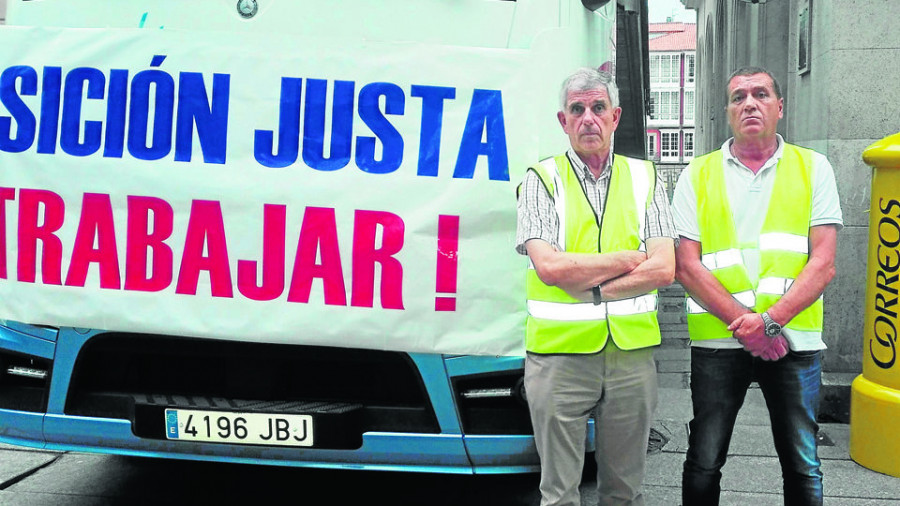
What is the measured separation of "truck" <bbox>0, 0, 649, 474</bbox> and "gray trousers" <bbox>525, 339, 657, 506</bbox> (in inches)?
17.6

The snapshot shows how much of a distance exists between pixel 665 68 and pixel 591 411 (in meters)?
90.7

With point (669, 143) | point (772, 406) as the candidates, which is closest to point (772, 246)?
point (772, 406)

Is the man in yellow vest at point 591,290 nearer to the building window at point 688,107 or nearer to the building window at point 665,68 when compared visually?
the building window at point 688,107

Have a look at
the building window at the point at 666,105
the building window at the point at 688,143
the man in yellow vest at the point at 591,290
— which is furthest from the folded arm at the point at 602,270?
the building window at the point at 688,143

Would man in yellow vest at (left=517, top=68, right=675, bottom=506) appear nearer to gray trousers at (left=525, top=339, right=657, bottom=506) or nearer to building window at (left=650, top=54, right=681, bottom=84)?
gray trousers at (left=525, top=339, right=657, bottom=506)

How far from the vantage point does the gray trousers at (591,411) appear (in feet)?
9.90

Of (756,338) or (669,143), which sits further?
(669,143)

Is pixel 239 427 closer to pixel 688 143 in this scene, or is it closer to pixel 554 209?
pixel 554 209

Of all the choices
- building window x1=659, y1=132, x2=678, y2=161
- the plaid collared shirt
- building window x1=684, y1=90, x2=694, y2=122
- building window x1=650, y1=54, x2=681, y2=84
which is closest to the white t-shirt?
the plaid collared shirt

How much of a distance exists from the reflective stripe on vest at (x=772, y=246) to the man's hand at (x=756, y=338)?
2.8 inches

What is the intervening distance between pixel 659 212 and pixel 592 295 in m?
0.34

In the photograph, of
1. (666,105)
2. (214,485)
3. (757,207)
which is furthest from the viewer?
(666,105)

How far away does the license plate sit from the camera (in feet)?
11.5

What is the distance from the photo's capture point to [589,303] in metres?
2.99
